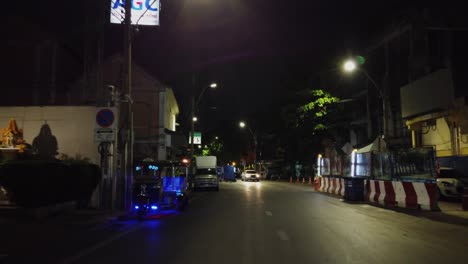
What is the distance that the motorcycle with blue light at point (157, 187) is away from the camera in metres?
16.5

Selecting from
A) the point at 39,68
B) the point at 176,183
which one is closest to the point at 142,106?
the point at 39,68

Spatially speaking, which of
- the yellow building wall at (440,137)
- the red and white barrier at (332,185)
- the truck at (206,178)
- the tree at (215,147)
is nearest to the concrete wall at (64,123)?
the red and white barrier at (332,185)

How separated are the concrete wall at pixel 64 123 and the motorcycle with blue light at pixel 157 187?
4570 millimetres

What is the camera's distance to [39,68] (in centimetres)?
3938

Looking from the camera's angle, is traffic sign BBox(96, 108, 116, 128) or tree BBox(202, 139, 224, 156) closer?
traffic sign BBox(96, 108, 116, 128)

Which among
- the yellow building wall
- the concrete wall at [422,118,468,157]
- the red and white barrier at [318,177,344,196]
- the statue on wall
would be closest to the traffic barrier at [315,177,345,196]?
the red and white barrier at [318,177,344,196]

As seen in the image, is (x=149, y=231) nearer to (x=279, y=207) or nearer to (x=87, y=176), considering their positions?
(x=87, y=176)

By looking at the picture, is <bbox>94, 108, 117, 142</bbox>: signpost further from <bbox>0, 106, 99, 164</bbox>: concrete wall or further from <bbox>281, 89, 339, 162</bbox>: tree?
<bbox>281, 89, 339, 162</bbox>: tree

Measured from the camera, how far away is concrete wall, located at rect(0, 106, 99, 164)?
21.9 meters

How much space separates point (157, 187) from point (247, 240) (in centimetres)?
649

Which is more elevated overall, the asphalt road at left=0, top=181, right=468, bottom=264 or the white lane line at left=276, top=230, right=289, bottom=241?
the white lane line at left=276, top=230, right=289, bottom=241

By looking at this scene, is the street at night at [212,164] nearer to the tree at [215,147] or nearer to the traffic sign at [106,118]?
the traffic sign at [106,118]

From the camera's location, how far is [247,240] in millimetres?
11227

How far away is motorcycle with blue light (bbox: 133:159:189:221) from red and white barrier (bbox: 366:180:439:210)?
9.10 m
